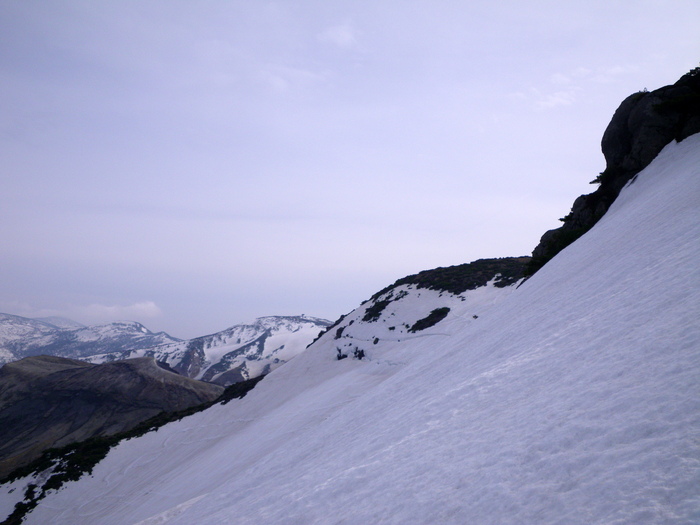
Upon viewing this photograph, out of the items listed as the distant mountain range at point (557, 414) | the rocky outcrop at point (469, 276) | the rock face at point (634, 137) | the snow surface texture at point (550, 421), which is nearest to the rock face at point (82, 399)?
the rocky outcrop at point (469, 276)

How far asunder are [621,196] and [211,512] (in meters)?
23.9

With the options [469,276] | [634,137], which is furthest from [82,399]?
[634,137]

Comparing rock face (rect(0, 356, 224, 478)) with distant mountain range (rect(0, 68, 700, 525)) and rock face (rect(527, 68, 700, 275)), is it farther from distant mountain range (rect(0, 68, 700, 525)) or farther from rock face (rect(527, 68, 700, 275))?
rock face (rect(527, 68, 700, 275))

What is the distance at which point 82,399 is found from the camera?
3676 inches

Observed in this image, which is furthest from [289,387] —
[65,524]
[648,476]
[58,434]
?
[58,434]

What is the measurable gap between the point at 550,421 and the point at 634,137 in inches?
945

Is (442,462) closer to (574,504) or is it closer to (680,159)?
(574,504)

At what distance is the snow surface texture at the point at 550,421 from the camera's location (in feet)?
11.0

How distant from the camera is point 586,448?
3.84 meters

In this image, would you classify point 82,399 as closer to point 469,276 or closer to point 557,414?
point 469,276

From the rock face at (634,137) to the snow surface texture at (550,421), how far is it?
5.97m

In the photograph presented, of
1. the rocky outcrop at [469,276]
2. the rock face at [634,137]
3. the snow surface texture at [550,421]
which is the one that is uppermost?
the rock face at [634,137]

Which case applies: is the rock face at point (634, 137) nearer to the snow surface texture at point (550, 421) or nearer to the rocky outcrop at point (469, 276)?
the snow surface texture at point (550, 421)

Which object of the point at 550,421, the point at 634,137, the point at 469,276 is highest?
the point at 634,137
